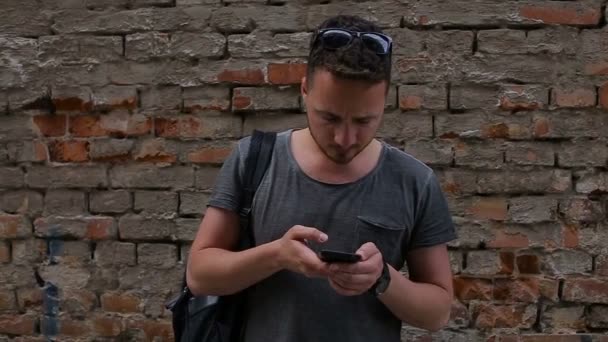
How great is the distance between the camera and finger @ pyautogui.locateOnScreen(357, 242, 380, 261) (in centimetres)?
142

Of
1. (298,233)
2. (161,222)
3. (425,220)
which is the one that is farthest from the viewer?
(161,222)

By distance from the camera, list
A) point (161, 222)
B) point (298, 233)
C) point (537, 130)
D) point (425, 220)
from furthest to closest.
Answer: point (161, 222) → point (537, 130) → point (425, 220) → point (298, 233)

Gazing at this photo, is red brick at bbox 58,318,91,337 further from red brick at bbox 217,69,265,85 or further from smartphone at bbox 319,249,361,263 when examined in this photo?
smartphone at bbox 319,249,361,263

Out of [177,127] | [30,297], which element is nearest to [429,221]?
[177,127]

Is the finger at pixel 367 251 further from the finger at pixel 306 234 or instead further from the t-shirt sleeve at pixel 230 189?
the t-shirt sleeve at pixel 230 189

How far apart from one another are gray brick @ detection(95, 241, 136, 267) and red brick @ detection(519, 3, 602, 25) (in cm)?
191

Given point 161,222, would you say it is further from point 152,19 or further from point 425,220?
point 425,220

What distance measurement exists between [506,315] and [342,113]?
5.77ft

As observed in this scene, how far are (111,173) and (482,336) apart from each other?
1.71m

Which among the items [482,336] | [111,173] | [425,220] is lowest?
[482,336]

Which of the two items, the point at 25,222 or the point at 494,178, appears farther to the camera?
the point at 25,222

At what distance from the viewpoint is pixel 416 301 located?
1596mm

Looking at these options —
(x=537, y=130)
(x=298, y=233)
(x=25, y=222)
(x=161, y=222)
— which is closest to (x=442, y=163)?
(x=537, y=130)

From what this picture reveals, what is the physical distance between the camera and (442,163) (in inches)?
115
